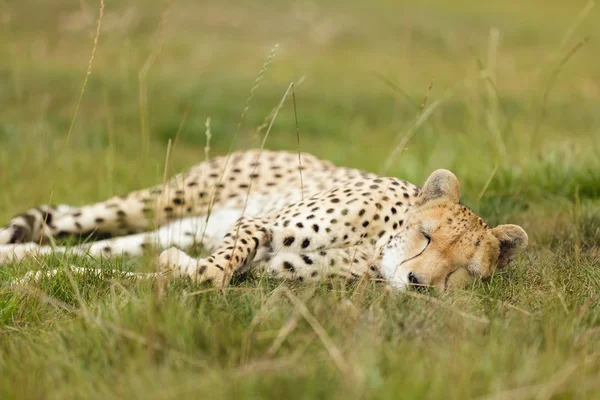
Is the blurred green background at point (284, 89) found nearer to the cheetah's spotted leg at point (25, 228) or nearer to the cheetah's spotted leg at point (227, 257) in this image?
the cheetah's spotted leg at point (25, 228)

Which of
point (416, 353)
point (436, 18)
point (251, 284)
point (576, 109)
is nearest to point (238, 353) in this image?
point (416, 353)

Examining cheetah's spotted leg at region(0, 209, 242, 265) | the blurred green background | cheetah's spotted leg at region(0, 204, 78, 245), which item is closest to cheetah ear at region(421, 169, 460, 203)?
the blurred green background

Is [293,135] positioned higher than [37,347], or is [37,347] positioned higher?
[37,347]

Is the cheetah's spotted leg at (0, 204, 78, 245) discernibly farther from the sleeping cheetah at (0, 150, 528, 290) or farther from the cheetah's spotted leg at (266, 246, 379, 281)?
the cheetah's spotted leg at (266, 246, 379, 281)

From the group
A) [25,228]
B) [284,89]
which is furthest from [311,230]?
[284,89]

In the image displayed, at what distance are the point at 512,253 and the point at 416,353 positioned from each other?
1.19 metres

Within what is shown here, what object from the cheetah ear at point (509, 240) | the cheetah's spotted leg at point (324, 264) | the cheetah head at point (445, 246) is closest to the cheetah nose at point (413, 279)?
the cheetah head at point (445, 246)

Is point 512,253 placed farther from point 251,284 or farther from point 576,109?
point 576,109

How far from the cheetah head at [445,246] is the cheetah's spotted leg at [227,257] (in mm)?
536

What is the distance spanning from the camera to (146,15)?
39.7 ft

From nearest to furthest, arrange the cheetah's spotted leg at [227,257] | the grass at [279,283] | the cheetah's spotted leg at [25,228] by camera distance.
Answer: the grass at [279,283] < the cheetah's spotted leg at [227,257] < the cheetah's spotted leg at [25,228]

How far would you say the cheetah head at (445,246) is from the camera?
9.22 ft

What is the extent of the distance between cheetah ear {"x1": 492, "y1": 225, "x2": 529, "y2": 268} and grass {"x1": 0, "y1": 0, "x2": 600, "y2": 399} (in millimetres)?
72

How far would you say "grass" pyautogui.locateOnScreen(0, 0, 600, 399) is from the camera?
6.07 ft
